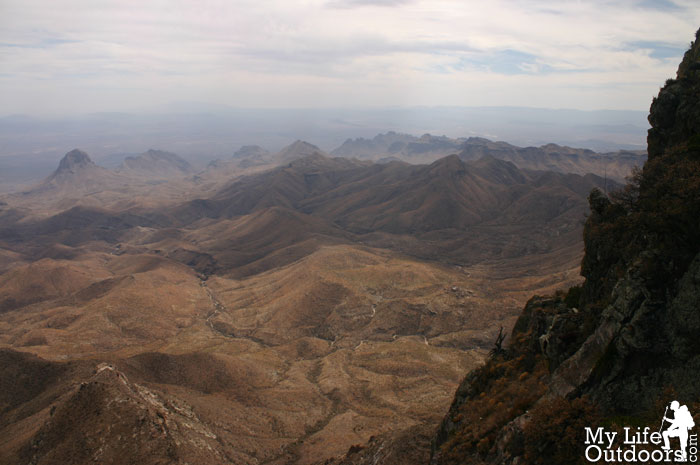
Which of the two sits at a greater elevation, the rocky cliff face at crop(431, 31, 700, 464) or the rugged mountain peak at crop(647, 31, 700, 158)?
the rugged mountain peak at crop(647, 31, 700, 158)

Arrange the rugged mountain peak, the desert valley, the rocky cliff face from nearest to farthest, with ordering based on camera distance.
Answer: the rocky cliff face, the rugged mountain peak, the desert valley

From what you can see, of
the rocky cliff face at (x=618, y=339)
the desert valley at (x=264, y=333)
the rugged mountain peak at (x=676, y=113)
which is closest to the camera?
the rocky cliff face at (x=618, y=339)

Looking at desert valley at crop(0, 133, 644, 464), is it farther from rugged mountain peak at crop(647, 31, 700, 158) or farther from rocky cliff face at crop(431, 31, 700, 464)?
rugged mountain peak at crop(647, 31, 700, 158)

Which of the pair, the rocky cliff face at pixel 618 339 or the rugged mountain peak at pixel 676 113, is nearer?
the rocky cliff face at pixel 618 339

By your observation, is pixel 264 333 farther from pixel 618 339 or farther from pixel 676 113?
pixel 676 113

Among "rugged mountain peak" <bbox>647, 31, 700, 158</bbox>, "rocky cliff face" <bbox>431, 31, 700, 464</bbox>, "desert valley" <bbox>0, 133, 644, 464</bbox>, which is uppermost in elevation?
"rugged mountain peak" <bbox>647, 31, 700, 158</bbox>

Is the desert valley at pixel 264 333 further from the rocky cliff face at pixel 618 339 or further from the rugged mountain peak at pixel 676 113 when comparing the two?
the rugged mountain peak at pixel 676 113

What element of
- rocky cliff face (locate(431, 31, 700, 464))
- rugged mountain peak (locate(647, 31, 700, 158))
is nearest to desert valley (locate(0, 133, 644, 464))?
rocky cliff face (locate(431, 31, 700, 464))

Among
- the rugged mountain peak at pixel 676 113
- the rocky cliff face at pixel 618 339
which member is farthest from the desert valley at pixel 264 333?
the rugged mountain peak at pixel 676 113
